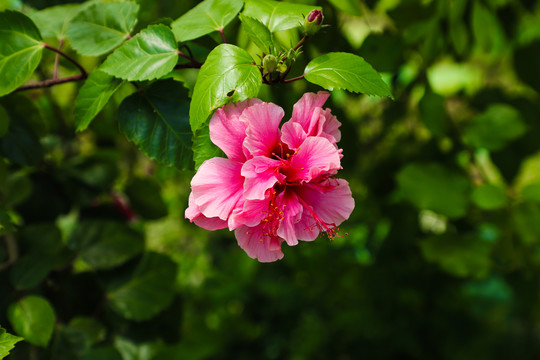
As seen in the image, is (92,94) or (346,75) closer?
(346,75)

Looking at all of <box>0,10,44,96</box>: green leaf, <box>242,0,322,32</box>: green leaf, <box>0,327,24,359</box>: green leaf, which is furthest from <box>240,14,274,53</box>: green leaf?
<box>0,327,24,359</box>: green leaf

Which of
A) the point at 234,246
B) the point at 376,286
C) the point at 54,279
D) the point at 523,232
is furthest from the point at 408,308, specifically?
the point at 54,279

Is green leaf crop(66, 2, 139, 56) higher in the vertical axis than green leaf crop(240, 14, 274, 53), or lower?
lower

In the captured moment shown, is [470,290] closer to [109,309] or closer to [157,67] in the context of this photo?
[109,309]

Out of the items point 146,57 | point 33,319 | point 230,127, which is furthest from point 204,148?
point 33,319

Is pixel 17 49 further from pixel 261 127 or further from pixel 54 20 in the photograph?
pixel 261 127

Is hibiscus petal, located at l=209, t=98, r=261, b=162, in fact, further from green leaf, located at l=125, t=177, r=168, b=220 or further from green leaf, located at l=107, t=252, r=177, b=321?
green leaf, located at l=125, t=177, r=168, b=220

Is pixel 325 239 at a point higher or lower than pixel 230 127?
lower
